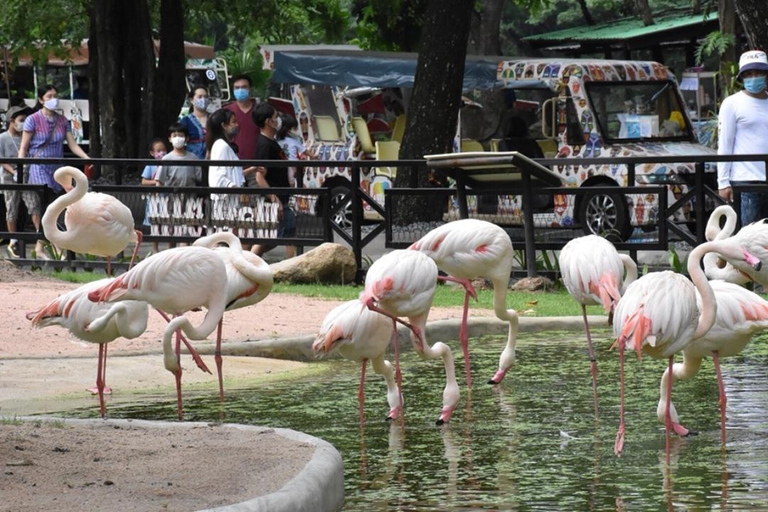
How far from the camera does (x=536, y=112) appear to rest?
2184cm

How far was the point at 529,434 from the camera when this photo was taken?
7586 millimetres

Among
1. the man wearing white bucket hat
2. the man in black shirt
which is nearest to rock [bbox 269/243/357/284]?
the man in black shirt

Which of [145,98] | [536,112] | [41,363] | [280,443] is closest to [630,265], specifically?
[280,443]

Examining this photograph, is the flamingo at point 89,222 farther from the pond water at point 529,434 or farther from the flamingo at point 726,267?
the flamingo at point 726,267

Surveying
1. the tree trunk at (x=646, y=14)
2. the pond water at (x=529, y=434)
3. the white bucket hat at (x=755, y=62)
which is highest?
the tree trunk at (x=646, y=14)

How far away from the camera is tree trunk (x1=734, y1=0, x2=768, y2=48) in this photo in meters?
16.6

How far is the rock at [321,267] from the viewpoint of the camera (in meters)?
14.9

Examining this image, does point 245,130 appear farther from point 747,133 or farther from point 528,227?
point 747,133

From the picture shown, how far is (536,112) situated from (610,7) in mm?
26464

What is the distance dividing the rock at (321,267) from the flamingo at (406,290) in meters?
6.82

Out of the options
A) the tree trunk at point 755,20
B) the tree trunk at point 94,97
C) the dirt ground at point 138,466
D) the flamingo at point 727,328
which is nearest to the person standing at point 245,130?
the tree trunk at point 755,20

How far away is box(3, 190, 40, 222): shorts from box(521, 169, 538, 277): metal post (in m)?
5.94

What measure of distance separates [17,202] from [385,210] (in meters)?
4.61

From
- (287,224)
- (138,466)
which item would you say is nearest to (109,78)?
(287,224)
